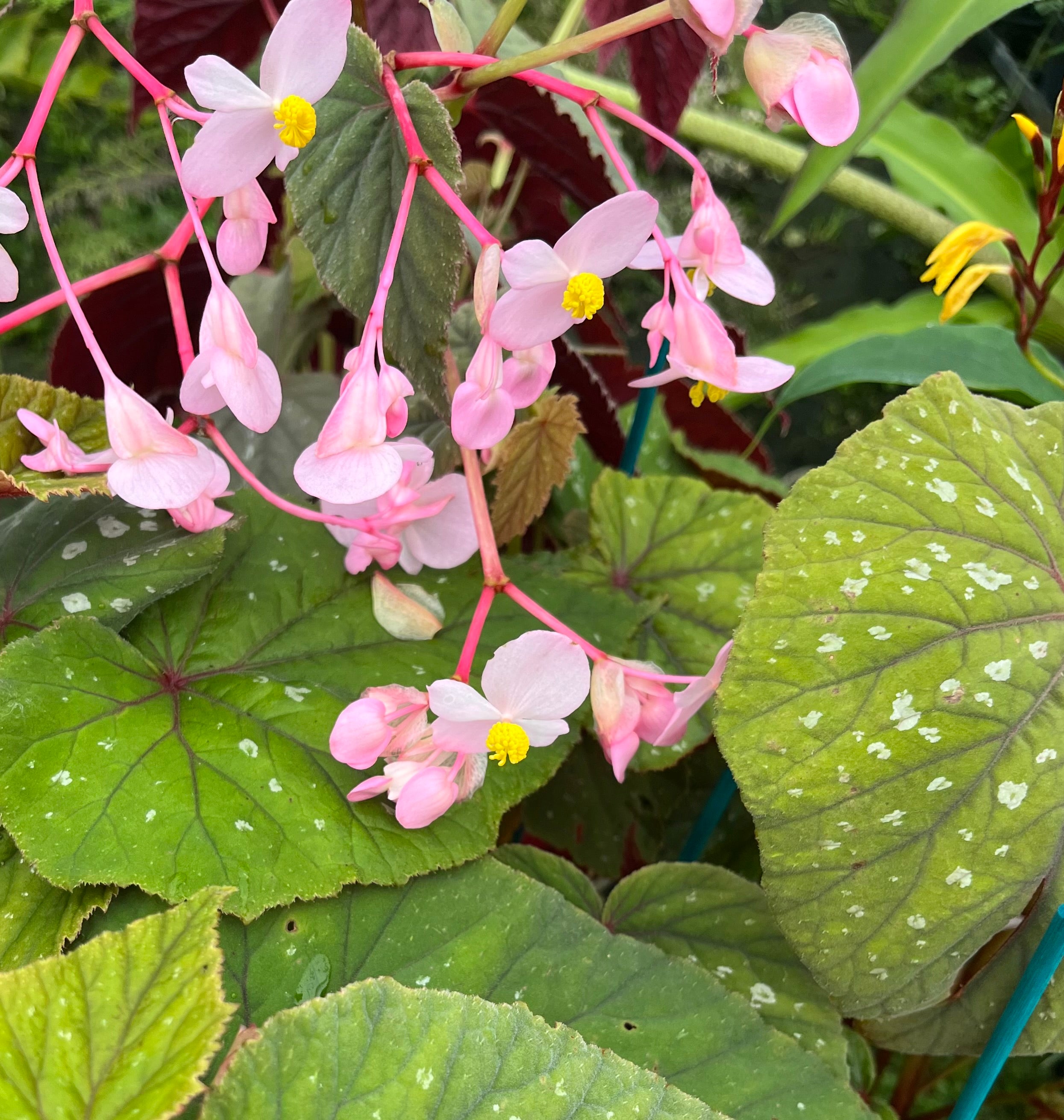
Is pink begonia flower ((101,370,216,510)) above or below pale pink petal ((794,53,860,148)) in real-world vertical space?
below

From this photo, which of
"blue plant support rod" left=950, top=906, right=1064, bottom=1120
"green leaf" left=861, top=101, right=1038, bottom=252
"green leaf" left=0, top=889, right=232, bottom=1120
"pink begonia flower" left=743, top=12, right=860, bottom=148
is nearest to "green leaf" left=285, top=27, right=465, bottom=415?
"pink begonia flower" left=743, top=12, right=860, bottom=148

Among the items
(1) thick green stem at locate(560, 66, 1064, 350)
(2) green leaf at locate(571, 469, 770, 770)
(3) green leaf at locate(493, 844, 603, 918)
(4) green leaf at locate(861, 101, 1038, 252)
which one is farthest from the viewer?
(4) green leaf at locate(861, 101, 1038, 252)

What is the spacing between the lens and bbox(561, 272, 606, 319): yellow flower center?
346 mm

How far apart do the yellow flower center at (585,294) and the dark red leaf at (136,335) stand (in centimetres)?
45

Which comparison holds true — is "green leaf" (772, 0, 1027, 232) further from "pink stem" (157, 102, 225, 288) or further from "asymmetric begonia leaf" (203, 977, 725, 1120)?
"asymmetric begonia leaf" (203, 977, 725, 1120)

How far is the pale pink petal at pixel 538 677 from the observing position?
38 cm

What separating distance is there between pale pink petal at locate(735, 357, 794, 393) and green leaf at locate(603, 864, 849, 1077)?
28cm

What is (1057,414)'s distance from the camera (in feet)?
1.58

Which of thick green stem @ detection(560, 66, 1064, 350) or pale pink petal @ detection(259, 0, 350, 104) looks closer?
pale pink petal @ detection(259, 0, 350, 104)

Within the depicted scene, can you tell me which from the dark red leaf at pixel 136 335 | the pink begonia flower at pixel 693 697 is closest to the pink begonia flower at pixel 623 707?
the pink begonia flower at pixel 693 697

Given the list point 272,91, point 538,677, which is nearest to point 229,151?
point 272,91

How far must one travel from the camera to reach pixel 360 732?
1.35 feet

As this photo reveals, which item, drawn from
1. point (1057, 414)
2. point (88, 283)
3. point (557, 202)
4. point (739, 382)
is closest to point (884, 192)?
point (557, 202)

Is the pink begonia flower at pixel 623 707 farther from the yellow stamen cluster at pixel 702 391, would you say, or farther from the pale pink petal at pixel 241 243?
the pale pink petal at pixel 241 243
